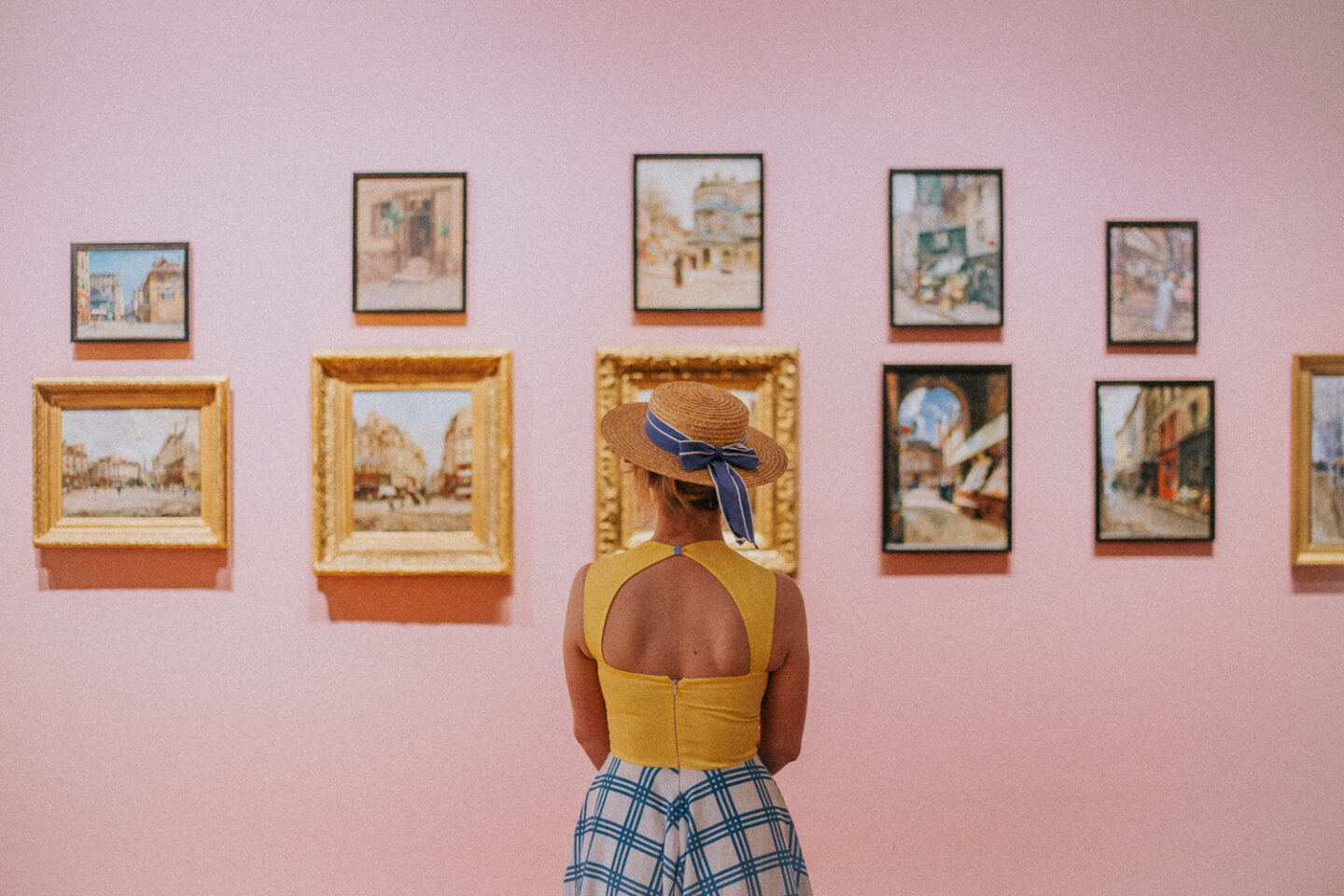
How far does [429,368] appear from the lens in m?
2.55

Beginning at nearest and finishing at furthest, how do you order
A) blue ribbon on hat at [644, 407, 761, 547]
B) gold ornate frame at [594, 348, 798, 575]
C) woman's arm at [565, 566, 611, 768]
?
1. blue ribbon on hat at [644, 407, 761, 547]
2. woman's arm at [565, 566, 611, 768]
3. gold ornate frame at [594, 348, 798, 575]

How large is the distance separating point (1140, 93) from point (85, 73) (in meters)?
3.40

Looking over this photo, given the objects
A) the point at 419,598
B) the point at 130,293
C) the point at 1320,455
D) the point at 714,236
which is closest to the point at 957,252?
the point at 714,236

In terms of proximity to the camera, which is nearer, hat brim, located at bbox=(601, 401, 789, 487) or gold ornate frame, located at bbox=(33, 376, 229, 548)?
hat brim, located at bbox=(601, 401, 789, 487)

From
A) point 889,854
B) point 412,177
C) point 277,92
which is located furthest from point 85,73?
point 889,854

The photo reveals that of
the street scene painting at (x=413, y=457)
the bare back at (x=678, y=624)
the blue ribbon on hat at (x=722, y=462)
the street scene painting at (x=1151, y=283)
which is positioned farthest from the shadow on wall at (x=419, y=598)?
the street scene painting at (x=1151, y=283)

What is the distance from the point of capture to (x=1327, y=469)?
258cm

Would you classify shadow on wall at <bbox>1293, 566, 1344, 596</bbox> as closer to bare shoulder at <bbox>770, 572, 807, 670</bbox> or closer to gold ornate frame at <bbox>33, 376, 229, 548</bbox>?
bare shoulder at <bbox>770, 572, 807, 670</bbox>

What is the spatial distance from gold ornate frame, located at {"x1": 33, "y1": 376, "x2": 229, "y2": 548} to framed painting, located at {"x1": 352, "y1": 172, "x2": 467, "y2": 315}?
23.4 inches

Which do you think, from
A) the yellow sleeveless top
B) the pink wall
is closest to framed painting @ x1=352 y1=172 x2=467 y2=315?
the pink wall

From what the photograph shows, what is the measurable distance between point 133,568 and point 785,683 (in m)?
2.19

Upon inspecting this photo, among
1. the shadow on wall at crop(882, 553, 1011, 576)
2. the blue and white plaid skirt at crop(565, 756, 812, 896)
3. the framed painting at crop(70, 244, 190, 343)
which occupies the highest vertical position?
the framed painting at crop(70, 244, 190, 343)

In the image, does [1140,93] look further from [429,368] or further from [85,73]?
[85,73]

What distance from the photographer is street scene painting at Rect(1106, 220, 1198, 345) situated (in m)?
2.55
